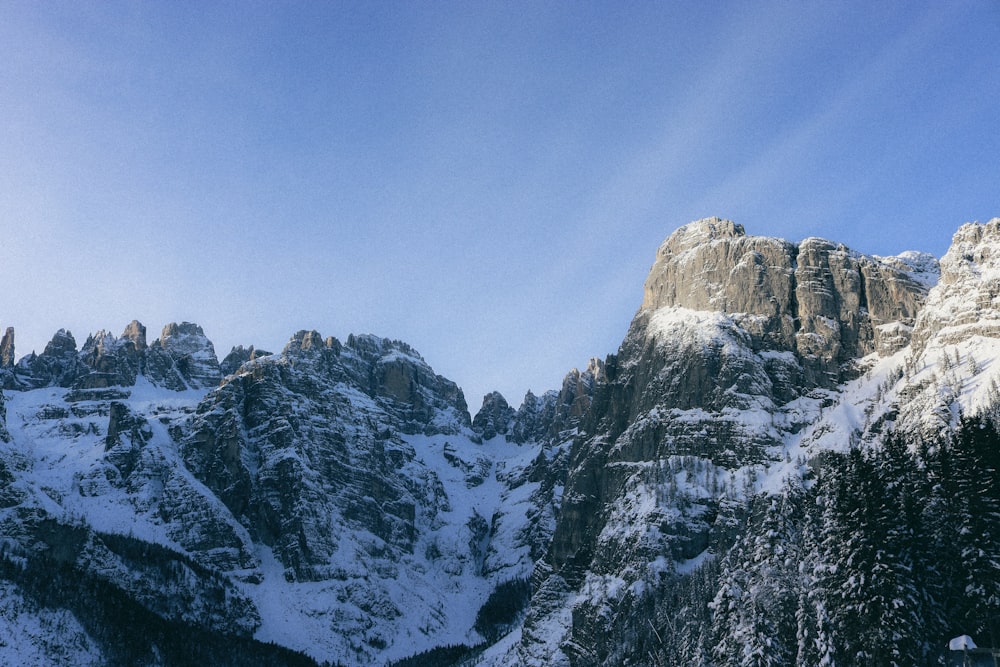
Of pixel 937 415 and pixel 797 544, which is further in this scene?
pixel 937 415

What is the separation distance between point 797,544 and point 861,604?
16.2 m

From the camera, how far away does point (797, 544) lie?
96188mm

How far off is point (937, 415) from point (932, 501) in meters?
69.8

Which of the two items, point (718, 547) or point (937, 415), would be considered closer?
point (937, 415)

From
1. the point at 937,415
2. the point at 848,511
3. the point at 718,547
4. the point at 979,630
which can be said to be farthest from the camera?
the point at 718,547

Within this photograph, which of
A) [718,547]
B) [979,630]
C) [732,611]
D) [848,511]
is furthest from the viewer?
[718,547]

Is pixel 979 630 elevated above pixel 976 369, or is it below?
below

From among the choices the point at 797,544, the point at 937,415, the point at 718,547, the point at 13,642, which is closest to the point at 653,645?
the point at 718,547

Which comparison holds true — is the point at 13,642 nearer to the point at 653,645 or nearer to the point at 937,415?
the point at 653,645

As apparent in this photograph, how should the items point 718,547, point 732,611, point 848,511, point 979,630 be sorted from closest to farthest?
point 979,630
point 848,511
point 732,611
point 718,547

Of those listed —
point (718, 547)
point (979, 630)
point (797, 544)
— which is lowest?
point (979, 630)

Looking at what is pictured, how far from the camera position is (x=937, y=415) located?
151000 mm

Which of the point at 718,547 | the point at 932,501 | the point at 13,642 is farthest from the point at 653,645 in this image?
the point at 13,642

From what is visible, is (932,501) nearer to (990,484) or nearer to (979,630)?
(990,484)
